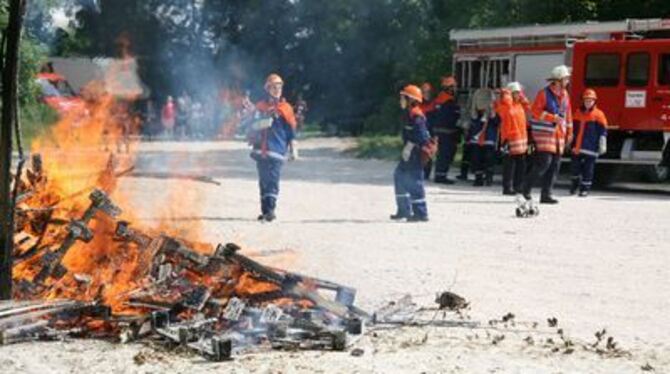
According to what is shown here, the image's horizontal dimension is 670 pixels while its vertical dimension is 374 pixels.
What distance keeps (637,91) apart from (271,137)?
8.58 metres

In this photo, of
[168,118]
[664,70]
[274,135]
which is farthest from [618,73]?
[168,118]

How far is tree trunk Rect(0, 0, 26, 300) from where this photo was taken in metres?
6.40

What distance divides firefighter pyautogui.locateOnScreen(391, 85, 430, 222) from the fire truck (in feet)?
23.3

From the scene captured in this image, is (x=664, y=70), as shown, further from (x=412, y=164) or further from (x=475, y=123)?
(x=412, y=164)

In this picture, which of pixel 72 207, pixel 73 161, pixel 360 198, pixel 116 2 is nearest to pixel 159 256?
pixel 72 207

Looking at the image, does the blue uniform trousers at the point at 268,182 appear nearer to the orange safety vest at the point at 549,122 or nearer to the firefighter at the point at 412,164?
the firefighter at the point at 412,164

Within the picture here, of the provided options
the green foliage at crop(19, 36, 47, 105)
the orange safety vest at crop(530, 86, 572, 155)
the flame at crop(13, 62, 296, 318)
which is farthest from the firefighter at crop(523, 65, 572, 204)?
the green foliage at crop(19, 36, 47, 105)

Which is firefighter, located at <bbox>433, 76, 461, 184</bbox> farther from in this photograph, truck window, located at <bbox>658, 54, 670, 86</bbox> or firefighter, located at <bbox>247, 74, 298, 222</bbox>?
firefighter, located at <bbox>247, 74, 298, 222</bbox>

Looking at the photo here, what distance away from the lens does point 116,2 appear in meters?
11.9

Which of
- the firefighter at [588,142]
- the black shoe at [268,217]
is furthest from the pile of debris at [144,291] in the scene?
the firefighter at [588,142]

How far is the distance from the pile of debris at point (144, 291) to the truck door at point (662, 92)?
11914 mm

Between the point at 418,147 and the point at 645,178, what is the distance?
8.89m

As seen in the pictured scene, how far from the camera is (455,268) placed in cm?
942

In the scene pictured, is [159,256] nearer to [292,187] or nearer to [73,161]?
[73,161]
